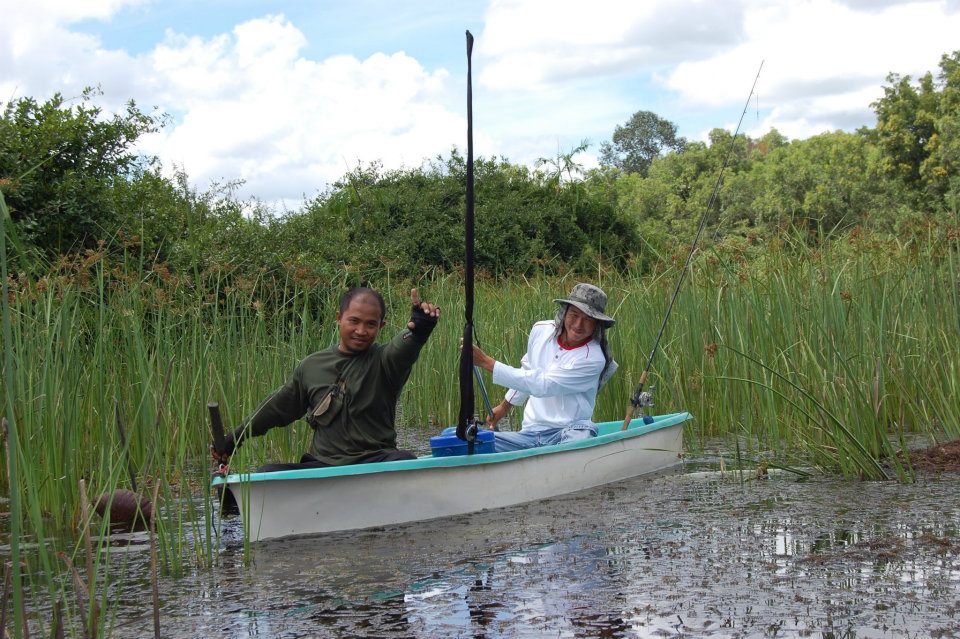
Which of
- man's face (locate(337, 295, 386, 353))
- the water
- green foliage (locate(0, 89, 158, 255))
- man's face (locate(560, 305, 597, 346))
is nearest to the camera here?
the water

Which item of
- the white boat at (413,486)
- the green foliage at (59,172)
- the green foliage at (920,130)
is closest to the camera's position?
the white boat at (413,486)

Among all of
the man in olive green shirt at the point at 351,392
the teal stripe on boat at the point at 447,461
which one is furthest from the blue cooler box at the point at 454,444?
the man in olive green shirt at the point at 351,392

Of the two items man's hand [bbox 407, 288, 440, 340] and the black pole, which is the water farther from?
man's hand [bbox 407, 288, 440, 340]

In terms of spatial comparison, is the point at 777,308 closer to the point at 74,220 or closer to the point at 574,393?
the point at 574,393

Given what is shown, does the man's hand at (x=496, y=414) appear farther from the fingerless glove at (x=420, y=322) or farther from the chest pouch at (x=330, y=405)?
the fingerless glove at (x=420, y=322)

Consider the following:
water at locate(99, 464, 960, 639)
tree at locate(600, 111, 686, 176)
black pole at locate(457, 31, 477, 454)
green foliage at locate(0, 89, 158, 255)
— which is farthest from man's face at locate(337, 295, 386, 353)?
tree at locate(600, 111, 686, 176)

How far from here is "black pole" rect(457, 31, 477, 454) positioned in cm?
529

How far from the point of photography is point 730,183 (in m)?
33.4

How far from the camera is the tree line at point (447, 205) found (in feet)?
30.9

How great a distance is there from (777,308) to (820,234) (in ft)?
2.48

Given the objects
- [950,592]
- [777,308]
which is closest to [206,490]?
[950,592]

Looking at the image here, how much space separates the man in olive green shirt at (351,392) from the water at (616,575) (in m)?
0.51

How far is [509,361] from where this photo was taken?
30.8ft

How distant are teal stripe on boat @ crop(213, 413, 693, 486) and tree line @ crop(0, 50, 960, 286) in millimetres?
1143
